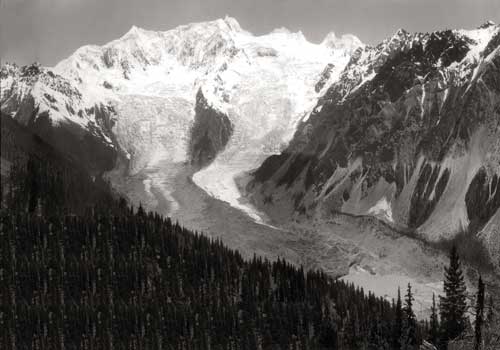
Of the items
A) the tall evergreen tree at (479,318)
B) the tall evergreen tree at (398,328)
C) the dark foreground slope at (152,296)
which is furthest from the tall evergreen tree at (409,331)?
the tall evergreen tree at (479,318)

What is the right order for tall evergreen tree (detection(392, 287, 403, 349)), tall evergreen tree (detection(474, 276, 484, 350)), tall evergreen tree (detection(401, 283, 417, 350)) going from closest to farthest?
tall evergreen tree (detection(474, 276, 484, 350)) → tall evergreen tree (detection(401, 283, 417, 350)) → tall evergreen tree (detection(392, 287, 403, 349))

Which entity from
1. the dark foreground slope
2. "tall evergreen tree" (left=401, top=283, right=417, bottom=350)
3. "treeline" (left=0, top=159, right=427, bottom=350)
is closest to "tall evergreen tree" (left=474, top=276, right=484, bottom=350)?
"tall evergreen tree" (left=401, top=283, right=417, bottom=350)

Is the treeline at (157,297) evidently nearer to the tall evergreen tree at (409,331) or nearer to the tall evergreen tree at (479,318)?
the tall evergreen tree at (409,331)

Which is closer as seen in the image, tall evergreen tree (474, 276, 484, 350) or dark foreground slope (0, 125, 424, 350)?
tall evergreen tree (474, 276, 484, 350)

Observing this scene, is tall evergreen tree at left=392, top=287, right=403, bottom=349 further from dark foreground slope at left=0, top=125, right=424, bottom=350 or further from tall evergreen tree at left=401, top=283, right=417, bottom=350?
dark foreground slope at left=0, top=125, right=424, bottom=350

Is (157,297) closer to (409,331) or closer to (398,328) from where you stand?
(398,328)

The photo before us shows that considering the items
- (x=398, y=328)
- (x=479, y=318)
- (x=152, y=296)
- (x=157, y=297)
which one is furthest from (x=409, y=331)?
(x=479, y=318)

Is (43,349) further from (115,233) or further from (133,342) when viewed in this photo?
(115,233)
